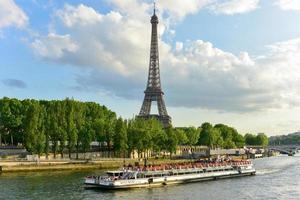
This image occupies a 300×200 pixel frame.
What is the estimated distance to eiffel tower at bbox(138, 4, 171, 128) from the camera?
163 m

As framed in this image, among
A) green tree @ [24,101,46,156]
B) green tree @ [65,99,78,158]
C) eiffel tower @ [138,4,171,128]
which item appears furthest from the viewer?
eiffel tower @ [138,4,171,128]

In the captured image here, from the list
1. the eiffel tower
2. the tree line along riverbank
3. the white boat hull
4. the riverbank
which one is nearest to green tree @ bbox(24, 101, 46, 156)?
the tree line along riverbank

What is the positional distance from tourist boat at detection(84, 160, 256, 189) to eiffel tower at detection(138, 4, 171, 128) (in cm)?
7787

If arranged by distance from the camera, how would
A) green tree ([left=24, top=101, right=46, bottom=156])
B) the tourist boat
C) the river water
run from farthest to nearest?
1. green tree ([left=24, top=101, right=46, bottom=156])
2. the tourist boat
3. the river water

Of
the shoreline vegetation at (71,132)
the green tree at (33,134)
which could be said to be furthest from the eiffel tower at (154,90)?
the green tree at (33,134)

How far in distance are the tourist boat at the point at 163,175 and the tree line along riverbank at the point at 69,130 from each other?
92.5 feet

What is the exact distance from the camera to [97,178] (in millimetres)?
63094

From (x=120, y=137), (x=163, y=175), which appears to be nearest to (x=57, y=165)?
(x=120, y=137)

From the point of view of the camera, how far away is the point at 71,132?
101 meters

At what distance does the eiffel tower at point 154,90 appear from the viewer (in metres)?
163

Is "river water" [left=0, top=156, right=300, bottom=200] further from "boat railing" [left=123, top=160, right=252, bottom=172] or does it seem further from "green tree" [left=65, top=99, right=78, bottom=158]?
"green tree" [left=65, top=99, right=78, bottom=158]

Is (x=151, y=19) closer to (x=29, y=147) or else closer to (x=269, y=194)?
(x=29, y=147)

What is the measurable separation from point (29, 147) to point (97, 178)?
33.1 meters

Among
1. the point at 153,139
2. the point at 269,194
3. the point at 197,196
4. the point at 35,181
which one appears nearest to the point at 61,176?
the point at 35,181
